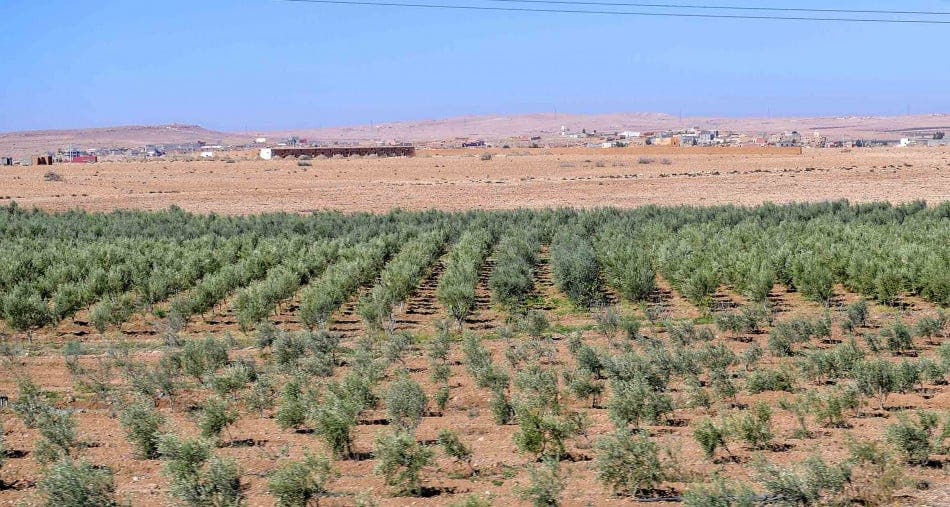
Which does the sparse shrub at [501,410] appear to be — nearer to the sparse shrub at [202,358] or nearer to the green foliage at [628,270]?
the sparse shrub at [202,358]

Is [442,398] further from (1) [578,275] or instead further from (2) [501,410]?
(1) [578,275]

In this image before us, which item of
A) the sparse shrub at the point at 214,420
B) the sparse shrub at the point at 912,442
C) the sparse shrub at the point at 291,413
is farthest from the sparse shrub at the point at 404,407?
the sparse shrub at the point at 912,442

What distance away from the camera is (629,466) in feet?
31.8

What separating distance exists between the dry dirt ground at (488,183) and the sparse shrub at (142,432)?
39803 mm

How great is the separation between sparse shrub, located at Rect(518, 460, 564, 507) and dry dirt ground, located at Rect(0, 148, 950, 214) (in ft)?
139

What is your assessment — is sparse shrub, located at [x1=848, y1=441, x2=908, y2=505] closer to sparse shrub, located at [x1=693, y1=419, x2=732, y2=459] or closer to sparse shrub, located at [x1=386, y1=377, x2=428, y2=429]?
sparse shrub, located at [x1=693, y1=419, x2=732, y2=459]

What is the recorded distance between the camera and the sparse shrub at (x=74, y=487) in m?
8.90

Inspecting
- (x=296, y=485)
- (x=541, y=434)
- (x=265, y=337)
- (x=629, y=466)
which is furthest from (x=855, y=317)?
(x=296, y=485)

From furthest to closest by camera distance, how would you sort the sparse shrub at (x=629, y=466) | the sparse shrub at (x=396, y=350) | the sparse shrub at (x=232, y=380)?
the sparse shrub at (x=396, y=350) < the sparse shrub at (x=232, y=380) < the sparse shrub at (x=629, y=466)

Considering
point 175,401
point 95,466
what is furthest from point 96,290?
point 95,466

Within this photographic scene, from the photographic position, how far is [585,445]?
449 inches

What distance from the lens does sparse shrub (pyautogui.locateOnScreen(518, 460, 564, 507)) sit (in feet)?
29.4

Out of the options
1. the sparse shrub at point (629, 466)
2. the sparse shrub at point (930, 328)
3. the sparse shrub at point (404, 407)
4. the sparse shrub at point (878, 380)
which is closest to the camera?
the sparse shrub at point (629, 466)

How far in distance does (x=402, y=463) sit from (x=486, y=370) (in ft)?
14.0
